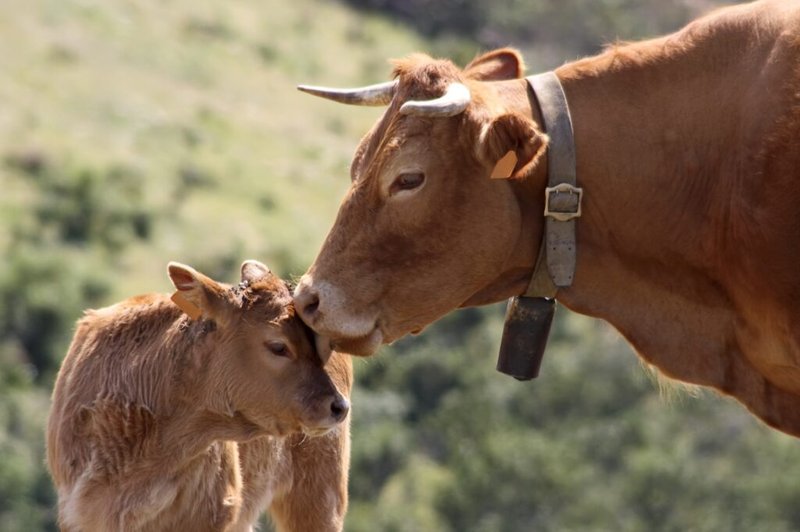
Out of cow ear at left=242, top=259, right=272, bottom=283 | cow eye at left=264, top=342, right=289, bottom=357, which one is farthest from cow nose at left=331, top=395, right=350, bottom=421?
cow ear at left=242, top=259, right=272, bottom=283

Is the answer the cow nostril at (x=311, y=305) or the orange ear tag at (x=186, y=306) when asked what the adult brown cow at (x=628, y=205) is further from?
the orange ear tag at (x=186, y=306)

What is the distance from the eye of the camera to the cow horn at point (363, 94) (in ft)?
27.1

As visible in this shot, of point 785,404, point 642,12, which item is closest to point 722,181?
point 785,404

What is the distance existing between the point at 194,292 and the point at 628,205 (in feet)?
9.42

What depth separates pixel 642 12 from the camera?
93375 mm

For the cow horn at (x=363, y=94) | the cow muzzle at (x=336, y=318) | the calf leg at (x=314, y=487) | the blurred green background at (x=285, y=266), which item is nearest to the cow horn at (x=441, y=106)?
the cow horn at (x=363, y=94)

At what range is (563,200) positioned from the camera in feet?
26.3

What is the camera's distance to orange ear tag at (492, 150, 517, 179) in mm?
7746

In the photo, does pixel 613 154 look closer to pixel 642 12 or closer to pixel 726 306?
pixel 726 306

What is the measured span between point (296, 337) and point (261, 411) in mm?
513

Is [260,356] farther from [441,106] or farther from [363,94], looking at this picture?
[441,106]

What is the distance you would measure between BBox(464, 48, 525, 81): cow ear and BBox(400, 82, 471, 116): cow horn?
0.95 metres

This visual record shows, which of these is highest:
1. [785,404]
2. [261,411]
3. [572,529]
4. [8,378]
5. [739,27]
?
[739,27]

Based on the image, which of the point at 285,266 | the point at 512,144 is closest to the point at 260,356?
the point at 512,144
